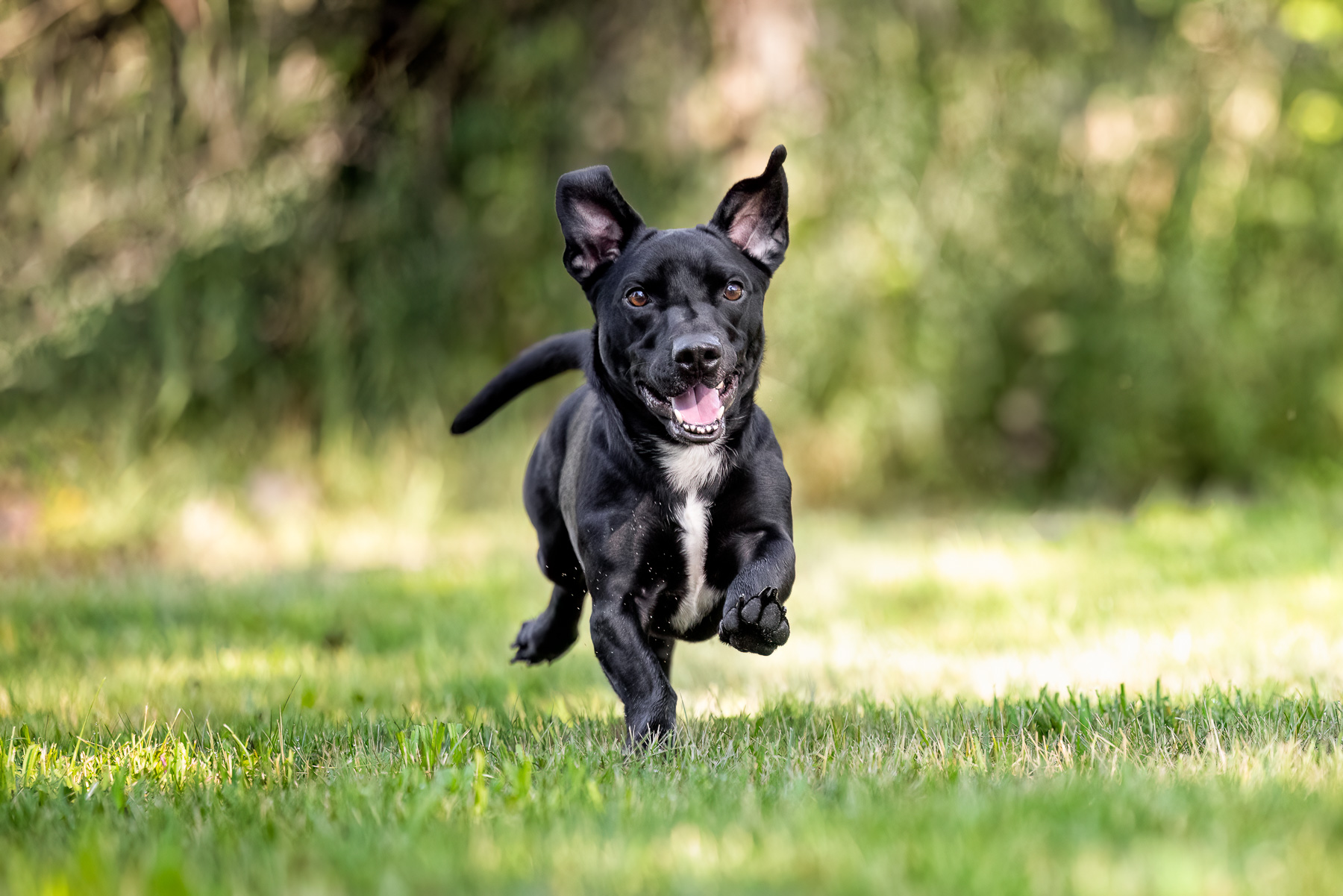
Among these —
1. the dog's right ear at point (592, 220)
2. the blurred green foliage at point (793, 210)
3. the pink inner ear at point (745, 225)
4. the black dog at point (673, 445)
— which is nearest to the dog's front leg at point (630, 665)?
the black dog at point (673, 445)

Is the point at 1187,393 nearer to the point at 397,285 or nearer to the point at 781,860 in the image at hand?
the point at 397,285

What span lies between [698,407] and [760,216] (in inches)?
28.8

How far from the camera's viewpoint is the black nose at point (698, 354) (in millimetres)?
3164

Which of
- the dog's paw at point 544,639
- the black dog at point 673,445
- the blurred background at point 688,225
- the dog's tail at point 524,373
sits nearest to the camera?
the black dog at point 673,445

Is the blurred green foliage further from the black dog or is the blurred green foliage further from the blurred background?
the black dog

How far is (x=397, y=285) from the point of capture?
899 cm

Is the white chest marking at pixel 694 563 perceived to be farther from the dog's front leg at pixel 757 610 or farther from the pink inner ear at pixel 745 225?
the pink inner ear at pixel 745 225

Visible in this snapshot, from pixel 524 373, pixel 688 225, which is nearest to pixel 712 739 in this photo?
pixel 524 373

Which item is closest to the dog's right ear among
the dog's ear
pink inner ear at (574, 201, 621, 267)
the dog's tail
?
pink inner ear at (574, 201, 621, 267)

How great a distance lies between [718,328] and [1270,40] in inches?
313

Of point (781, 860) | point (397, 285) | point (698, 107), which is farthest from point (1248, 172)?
point (781, 860)

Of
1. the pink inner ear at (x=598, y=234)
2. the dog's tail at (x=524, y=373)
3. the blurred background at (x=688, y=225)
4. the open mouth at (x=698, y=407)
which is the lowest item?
the open mouth at (x=698, y=407)

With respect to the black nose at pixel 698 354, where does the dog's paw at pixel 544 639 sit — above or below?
below

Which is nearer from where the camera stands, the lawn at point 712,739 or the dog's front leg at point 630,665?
the lawn at point 712,739
